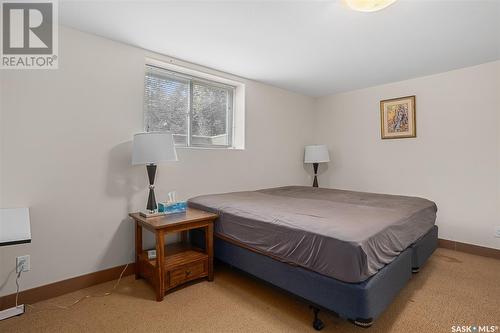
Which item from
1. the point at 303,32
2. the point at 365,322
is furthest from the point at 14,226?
the point at 303,32

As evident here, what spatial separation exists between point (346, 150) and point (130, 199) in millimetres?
3270

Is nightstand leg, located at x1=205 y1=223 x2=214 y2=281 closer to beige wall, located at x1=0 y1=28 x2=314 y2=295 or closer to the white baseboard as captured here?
beige wall, located at x1=0 y1=28 x2=314 y2=295

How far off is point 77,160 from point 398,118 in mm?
3852

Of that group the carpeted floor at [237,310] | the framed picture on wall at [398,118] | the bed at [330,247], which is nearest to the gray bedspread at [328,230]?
the bed at [330,247]

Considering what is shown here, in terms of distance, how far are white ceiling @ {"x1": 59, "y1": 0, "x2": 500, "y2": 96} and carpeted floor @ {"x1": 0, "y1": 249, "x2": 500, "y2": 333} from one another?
2.20 m

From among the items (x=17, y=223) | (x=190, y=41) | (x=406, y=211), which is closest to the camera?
(x=17, y=223)

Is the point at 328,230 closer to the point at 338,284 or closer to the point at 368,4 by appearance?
the point at 338,284

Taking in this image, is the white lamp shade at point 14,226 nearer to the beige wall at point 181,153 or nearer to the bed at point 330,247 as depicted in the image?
the beige wall at point 181,153

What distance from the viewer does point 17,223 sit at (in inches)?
57.6

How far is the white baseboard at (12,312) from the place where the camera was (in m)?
1.67

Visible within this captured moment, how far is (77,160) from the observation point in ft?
6.81

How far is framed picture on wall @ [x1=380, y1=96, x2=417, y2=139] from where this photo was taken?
3.29 m

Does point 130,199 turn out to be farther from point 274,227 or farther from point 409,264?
point 409,264

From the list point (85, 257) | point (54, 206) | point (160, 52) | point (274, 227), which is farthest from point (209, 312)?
point (160, 52)
